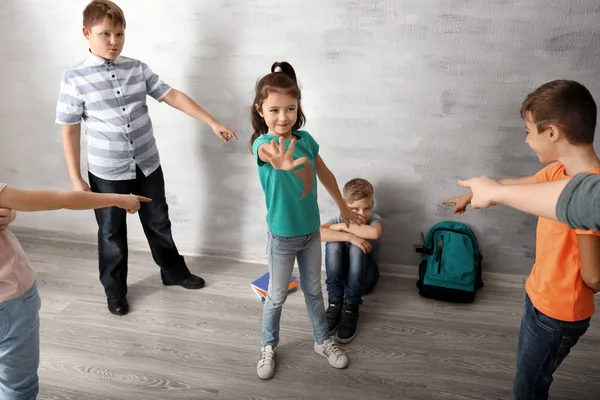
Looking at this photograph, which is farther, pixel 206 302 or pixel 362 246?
pixel 206 302

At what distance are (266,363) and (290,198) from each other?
655 mm

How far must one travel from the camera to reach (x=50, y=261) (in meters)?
2.73

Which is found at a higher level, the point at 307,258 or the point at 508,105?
the point at 508,105

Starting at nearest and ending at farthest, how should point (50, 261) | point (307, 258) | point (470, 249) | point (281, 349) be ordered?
1. point (307, 258)
2. point (281, 349)
3. point (470, 249)
4. point (50, 261)

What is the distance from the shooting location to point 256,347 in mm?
2029

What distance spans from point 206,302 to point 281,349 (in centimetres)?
51

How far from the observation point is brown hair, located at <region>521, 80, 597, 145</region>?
119 cm

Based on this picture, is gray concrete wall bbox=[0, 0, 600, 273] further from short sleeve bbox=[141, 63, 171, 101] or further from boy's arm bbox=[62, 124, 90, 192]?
boy's arm bbox=[62, 124, 90, 192]

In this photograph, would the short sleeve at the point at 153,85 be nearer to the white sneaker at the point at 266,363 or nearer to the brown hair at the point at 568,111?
the white sneaker at the point at 266,363

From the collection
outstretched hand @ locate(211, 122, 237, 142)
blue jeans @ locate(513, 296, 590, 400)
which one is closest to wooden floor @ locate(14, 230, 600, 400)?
blue jeans @ locate(513, 296, 590, 400)

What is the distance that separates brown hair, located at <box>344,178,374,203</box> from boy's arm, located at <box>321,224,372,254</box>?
0.15m

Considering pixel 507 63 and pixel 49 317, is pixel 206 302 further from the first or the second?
pixel 507 63

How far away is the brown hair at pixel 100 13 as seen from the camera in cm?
193

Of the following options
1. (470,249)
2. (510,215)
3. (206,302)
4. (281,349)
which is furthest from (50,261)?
(510,215)
